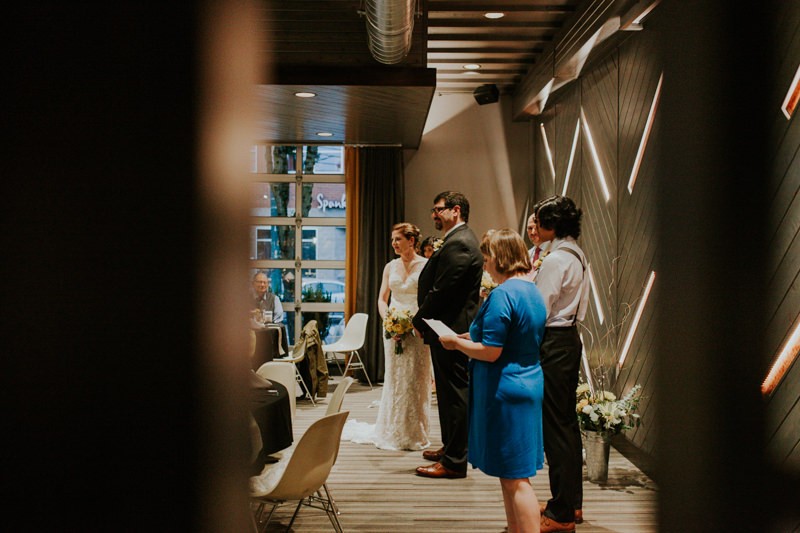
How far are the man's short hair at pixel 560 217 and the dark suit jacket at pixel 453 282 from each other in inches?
36.5

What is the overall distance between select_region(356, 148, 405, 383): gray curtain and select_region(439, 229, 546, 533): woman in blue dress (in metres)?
5.62

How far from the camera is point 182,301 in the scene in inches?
15.3

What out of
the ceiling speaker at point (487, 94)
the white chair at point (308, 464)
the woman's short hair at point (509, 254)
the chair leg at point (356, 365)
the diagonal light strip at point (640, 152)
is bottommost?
the chair leg at point (356, 365)

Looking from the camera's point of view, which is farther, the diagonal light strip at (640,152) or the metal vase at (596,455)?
the diagonal light strip at (640,152)

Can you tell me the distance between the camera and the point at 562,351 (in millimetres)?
3258

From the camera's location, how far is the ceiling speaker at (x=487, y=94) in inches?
315

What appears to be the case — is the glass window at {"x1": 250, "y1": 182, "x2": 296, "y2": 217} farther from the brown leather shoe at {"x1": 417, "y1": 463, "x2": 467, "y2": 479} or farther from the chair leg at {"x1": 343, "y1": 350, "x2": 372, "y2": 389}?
the brown leather shoe at {"x1": 417, "y1": 463, "x2": 467, "y2": 479}

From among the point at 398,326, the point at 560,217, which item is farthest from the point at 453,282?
the point at 560,217

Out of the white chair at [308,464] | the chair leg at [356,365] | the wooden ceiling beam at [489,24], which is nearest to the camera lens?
the white chair at [308,464]

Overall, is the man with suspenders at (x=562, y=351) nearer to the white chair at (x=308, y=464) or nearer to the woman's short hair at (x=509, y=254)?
the woman's short hair at (x=509, y=254)

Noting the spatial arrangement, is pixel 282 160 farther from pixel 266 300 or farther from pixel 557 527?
pixel 557 527

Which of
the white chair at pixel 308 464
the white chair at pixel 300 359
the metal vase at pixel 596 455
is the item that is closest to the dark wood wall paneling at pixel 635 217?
the metal vase at pixel 596 455

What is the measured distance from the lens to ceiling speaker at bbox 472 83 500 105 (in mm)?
8000

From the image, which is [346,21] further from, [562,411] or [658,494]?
[658,494]
